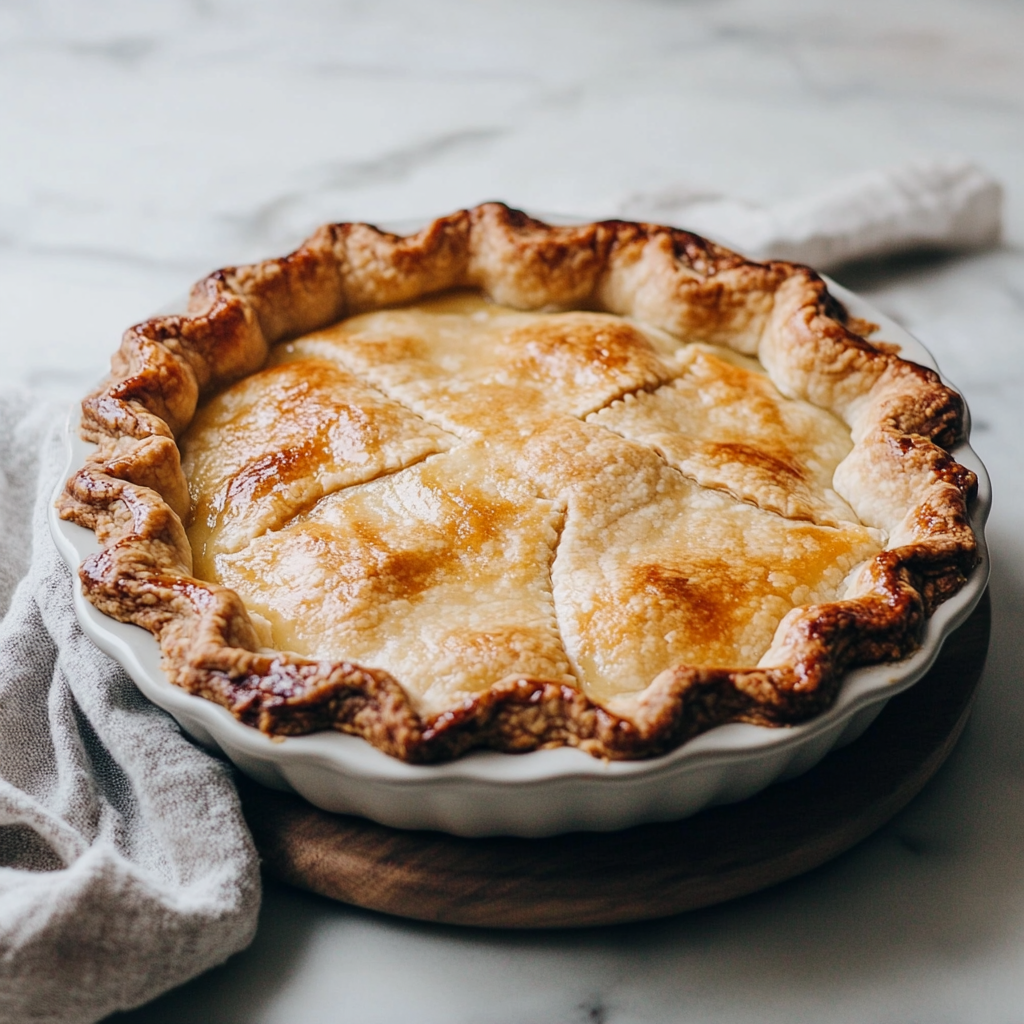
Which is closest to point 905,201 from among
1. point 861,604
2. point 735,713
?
point 861,604

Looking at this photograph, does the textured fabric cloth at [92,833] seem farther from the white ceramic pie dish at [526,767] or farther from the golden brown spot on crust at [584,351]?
the golden brown spot on crust at [584,351]

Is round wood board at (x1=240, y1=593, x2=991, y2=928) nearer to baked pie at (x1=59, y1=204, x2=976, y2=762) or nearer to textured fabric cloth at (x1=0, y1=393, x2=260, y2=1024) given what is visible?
textured fabric cloth at (x1=0, y1=393, x2=260, y2=1024)

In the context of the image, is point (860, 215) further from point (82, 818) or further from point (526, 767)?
point (82, 818)

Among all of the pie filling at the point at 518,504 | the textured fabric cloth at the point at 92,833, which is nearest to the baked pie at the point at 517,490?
the pie filling at the point at 518,504

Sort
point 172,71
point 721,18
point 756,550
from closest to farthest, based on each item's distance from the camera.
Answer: point 756,550, point 172,71, point 721,18

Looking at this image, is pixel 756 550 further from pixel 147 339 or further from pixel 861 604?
pixel 147 339

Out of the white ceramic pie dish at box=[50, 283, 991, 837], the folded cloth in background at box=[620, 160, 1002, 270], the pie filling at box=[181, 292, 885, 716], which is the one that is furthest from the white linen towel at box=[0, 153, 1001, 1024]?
the folded cloth in background at box=[620, 160, 1002, 270]
